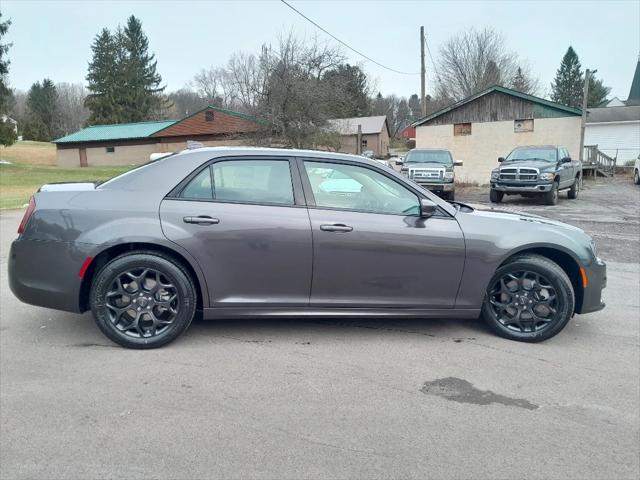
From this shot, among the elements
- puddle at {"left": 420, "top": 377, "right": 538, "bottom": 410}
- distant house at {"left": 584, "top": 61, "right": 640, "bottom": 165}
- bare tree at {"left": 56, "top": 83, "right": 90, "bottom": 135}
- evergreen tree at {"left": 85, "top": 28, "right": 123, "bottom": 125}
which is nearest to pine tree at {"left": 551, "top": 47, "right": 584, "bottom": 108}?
distant house at {"left": 584, "top": 61, "right": 640, "bottom": 165}

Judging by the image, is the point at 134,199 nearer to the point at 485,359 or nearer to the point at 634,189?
the point at 485,359

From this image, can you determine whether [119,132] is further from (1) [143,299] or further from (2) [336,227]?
(2) [336,227]

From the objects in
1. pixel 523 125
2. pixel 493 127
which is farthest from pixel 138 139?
pixel 523 125

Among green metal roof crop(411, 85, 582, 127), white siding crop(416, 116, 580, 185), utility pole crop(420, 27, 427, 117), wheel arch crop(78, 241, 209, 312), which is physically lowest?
wheel arch crop(78, 241, 209, 312)

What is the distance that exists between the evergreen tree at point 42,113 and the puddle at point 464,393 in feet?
288

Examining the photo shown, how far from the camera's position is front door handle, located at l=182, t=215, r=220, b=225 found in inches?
159

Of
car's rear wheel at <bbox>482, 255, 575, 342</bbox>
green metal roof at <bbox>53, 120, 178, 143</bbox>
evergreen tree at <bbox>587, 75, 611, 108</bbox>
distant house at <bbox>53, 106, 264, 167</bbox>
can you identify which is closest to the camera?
car's rear wheel at <bbox>482, 255, 575, 342</bbox>

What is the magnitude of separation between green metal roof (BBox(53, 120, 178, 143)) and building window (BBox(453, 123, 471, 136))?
2948cm

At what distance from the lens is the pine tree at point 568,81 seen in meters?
70.4

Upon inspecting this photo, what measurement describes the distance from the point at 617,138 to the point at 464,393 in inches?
1644

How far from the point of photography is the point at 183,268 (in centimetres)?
410

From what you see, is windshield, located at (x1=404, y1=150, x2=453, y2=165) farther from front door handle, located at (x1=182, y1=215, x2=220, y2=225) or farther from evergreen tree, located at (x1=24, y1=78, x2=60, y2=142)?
evergreen tree, located at (x1=24, y1=78, x2=60, y2=142)

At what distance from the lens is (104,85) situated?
6012cm

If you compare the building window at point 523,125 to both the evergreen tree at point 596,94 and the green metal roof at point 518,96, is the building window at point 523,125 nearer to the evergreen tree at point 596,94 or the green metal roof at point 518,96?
the green metal roof at point 518,96
